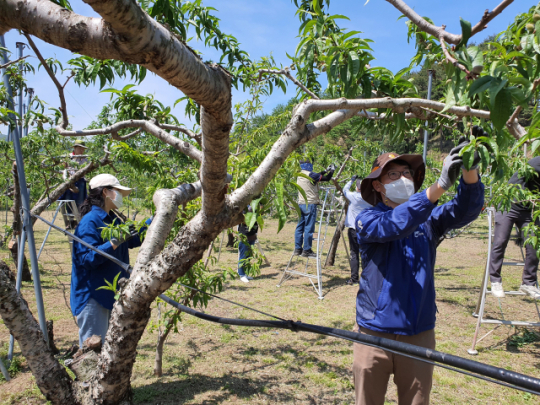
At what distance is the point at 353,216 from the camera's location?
5.03 metres

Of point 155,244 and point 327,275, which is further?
point 327,275

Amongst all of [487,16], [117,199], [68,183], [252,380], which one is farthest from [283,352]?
[487,16]

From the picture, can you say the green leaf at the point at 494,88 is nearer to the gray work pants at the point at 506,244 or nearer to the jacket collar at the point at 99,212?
the jacket collar at the point at 99,212

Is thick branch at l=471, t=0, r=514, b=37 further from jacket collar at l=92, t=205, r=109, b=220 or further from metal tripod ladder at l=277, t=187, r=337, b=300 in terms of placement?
metal tripod ladder at l=277, t=187, r=337, b=300

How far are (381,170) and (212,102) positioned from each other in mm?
1235

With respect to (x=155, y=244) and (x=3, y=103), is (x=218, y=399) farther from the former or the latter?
(x=3, y=103)

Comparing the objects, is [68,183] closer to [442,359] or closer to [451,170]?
[451,170]

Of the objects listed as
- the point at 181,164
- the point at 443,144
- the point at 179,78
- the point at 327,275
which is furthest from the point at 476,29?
the point at 443,144

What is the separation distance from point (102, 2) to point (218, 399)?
9.83 ft

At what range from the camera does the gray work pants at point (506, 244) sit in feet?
14.0

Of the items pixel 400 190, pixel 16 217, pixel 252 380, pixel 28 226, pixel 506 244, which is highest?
pixel 400 190

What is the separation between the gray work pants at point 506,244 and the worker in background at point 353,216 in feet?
5.26

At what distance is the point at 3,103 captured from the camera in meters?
3.50

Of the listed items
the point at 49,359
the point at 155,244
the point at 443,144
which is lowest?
the point at 49,359
